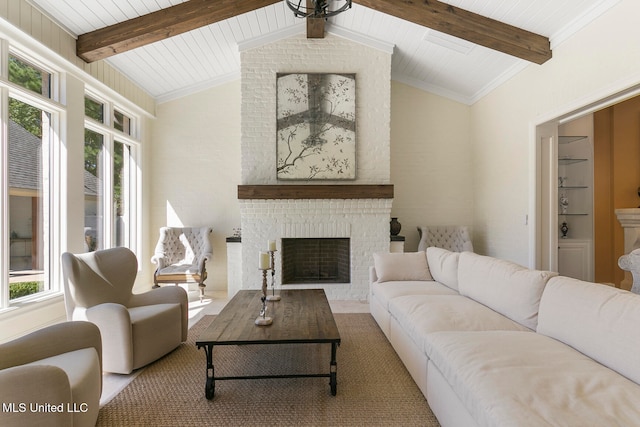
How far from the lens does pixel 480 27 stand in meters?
3.66

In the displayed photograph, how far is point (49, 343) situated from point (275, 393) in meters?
1.35

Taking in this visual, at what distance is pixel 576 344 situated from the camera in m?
1.80

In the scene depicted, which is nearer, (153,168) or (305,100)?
(305,100)

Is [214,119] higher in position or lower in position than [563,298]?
higher

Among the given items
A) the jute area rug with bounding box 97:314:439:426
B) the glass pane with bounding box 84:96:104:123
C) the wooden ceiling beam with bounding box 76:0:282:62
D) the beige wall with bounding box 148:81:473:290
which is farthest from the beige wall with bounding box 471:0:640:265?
the glass pane with bounding box 84:96:104:123

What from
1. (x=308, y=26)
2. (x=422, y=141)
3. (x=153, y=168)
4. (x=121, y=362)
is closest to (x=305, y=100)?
(x=308, y=26)

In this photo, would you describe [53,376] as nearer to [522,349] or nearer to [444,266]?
[522,349]

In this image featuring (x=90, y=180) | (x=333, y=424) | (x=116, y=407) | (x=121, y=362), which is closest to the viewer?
(x=333, y=424)

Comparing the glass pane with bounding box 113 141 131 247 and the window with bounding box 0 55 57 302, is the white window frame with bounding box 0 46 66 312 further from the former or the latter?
the glass pane with bounding box 113 141 131 247

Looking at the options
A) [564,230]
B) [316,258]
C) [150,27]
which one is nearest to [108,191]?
[150,27]

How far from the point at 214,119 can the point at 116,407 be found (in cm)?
443

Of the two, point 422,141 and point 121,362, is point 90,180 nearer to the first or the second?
point 121,362

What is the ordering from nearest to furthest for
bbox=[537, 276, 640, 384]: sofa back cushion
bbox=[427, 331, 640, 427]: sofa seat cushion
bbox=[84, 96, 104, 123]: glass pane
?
bbox=[427, 331, 640, 427]: sofa seat cushion
bbox=[537, 276, 640, 384]: sofa back cushion
bbox=[84, 96, 104, 123]: glass pane

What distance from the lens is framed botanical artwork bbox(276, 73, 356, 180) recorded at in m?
4.80
